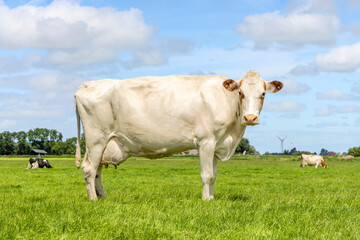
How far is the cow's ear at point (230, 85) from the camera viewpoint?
8266 millimetres

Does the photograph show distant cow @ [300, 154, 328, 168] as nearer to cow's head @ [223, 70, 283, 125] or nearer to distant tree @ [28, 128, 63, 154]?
cow's head @ [223, 70, 283, 125]

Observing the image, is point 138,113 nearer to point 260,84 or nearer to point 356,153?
point 260,84

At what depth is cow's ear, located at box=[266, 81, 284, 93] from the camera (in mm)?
8469

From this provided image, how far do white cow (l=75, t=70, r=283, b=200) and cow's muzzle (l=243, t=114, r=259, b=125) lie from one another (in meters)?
0.02

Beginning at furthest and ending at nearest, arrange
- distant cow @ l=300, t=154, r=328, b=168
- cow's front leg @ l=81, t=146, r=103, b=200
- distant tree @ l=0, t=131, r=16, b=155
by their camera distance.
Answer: distant tree @ l=0, t=131, r=16, b=155 < distant cow @ l=300, t=154, r=328, b=168 < cow's front leg @ l=81, t=146, r=103, b=200

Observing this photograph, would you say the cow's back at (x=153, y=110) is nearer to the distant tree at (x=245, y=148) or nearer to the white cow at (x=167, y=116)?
the white cow at (x=167, y=116)

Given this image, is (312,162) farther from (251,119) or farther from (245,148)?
(245,148)

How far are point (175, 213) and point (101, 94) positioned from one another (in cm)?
353

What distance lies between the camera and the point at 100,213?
6488 mm

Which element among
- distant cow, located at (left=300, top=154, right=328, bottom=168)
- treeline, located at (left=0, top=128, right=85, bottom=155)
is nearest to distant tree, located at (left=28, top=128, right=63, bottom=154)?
treeline, located at (left=0, top=128, right=85, bottom=155)

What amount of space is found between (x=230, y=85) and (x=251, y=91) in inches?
17.5

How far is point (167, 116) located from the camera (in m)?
8.48

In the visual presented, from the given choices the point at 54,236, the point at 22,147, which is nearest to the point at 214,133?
the point at 54,236

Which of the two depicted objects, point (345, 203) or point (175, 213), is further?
point (345, 203)
